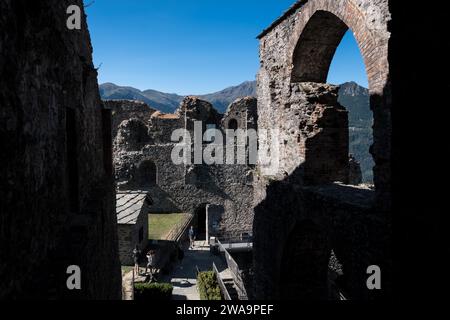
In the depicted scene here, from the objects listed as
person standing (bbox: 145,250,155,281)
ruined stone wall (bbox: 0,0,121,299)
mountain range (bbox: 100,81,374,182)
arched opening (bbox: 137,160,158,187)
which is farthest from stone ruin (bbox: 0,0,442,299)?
mountain range (bbox: 100,81,374,182)

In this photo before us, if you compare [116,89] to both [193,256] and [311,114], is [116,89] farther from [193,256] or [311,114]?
[311,114]

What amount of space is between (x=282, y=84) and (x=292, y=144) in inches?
72.0

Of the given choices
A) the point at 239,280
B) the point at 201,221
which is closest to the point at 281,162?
the point at 239,280

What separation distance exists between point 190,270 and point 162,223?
20.8ft

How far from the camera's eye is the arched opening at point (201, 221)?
26830 millimetres

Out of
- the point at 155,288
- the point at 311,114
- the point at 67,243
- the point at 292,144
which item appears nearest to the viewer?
the point at 67,243

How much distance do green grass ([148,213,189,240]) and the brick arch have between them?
13.8m

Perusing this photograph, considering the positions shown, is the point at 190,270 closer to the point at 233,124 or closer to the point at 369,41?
the point at 233,124

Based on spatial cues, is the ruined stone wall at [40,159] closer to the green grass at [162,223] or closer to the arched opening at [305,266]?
the arched opening at [305,266]

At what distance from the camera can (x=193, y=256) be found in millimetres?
20906

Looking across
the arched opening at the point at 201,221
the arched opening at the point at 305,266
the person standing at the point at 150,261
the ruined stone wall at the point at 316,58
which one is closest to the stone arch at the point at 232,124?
the arched opening at the point at 201,221

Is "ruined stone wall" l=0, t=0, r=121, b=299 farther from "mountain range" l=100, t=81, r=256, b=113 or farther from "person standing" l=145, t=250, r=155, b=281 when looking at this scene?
"mountain range" l=100, t=81, r=256, b=113

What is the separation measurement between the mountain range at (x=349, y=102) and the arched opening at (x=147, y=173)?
47.5 metres

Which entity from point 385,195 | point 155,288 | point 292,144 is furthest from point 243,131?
point 385,195
